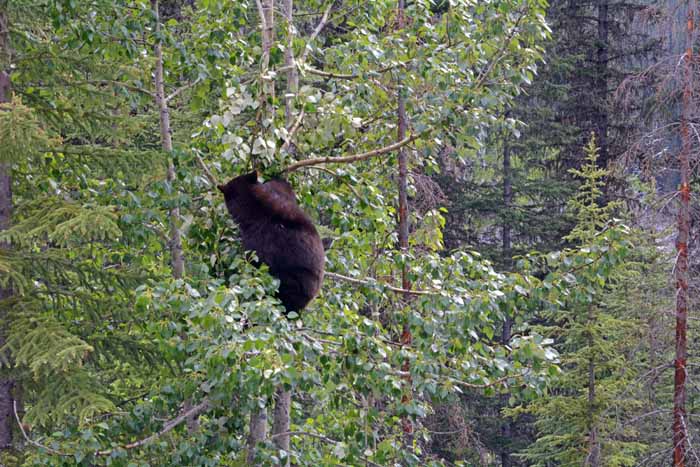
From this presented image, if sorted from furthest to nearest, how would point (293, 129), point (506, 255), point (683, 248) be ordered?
point (506, 255)
point (683, 248)
point (293, 129)

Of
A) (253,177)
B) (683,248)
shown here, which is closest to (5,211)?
(253,177)

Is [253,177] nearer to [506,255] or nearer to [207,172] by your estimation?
[207,172]

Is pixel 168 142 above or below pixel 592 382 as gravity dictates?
below

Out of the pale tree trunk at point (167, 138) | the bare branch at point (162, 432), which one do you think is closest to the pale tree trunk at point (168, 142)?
the pale tree trunk at point (167, 138)

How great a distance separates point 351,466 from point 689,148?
7.80m

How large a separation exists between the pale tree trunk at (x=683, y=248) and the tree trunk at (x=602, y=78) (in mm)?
8076

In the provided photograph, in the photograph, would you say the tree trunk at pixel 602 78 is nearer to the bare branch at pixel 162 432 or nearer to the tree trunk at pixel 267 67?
the tree trunk at pixel 267 67

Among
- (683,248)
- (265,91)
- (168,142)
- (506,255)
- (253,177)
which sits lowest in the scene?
(253,177)

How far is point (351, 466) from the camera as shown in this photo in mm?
5961

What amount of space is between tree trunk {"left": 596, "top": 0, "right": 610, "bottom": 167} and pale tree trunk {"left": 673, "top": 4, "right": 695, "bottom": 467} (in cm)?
808

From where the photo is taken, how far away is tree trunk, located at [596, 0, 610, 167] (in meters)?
19.6

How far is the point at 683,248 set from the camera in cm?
1143

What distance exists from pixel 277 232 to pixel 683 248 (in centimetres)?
808

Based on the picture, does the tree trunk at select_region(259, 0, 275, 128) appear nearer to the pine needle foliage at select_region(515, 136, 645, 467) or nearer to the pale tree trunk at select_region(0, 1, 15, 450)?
the pale tree trunk at select_region(0, 1, 15, 450)
